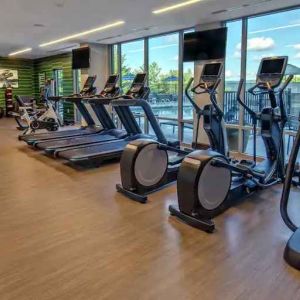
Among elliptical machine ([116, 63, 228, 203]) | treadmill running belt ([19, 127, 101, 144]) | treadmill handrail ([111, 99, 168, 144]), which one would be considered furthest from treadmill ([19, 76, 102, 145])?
elliptical machine ([116, 63, 228, 203])

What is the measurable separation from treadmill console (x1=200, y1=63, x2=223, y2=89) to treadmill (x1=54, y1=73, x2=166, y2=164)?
53.4 inches

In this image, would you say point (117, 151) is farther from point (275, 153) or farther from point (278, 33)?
point (278, 33)

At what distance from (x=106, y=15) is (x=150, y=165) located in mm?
3731

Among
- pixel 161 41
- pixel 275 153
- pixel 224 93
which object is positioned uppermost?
pixel 161 41

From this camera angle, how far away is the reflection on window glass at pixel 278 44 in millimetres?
5855

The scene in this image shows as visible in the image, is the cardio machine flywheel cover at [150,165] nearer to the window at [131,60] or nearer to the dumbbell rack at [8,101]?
the window at [131,60]

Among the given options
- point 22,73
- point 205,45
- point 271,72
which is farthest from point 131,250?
point 22,73

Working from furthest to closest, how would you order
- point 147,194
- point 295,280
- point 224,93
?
point 224,93
point 147,194
point 295,280

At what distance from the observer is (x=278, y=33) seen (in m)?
6.09

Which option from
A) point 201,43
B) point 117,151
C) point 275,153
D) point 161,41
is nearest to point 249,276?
point 275,153

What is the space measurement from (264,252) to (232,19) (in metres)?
5.29

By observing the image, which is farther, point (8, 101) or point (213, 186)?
point (8, 101)

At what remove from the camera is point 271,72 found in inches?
163

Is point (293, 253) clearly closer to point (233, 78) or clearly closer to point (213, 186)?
point (213, 186)
